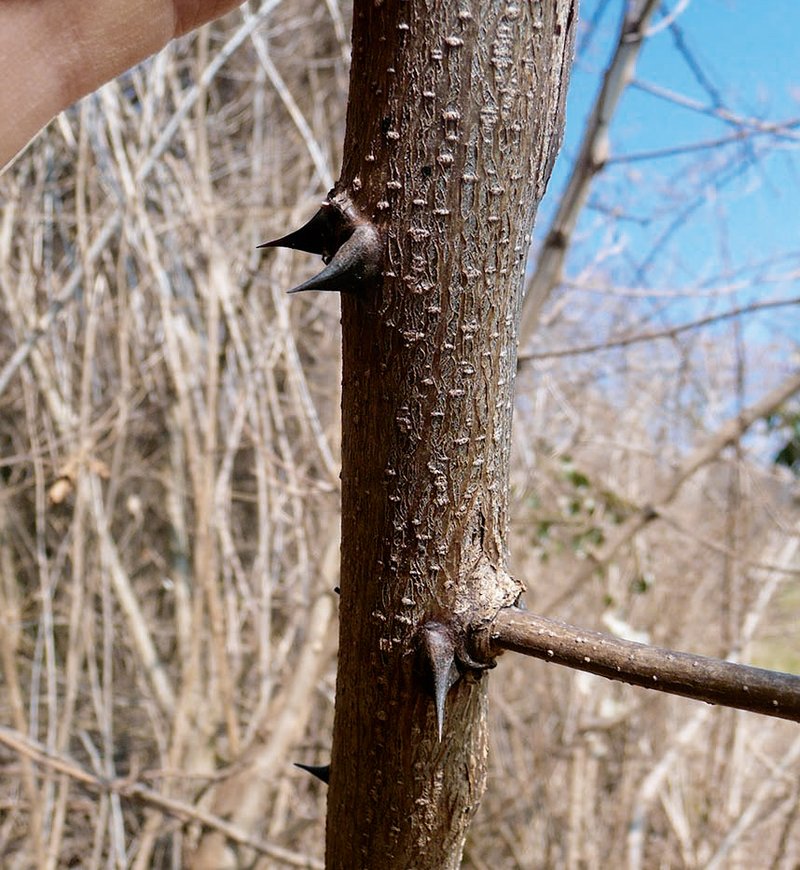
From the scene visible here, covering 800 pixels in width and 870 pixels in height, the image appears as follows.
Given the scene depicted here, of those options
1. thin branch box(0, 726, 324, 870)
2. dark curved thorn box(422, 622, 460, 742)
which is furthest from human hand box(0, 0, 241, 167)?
thin branch box(0, 726, 324, 870)

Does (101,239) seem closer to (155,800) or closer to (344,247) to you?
(155,800)

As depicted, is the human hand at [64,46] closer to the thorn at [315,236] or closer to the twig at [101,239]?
the thorn at [315,236]

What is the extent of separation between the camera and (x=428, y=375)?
382mm

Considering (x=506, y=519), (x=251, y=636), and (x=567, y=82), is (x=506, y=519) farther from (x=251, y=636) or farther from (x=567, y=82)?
(x=251, y=636)

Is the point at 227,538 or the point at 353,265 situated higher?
the point at 353,265

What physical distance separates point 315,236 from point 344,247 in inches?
2.1

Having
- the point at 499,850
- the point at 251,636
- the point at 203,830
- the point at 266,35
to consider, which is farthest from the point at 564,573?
the point at 266,35

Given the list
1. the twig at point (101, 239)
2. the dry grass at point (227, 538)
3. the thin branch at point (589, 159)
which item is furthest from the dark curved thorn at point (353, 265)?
the twig at point (101, 239)

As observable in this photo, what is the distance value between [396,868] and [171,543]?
1.67 meters

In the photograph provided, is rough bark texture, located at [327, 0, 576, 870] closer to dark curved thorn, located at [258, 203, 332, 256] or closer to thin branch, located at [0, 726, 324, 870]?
dark curved thorn, located at [258, 203, 332, 256]

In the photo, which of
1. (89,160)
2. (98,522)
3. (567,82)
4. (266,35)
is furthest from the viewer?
(266,35)

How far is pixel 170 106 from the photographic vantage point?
199 cm

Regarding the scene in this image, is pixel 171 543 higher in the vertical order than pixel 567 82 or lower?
lower

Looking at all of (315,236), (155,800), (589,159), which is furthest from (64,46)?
(155,800)
